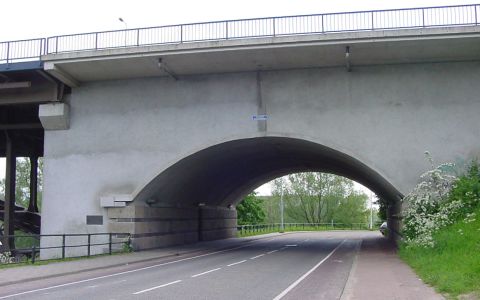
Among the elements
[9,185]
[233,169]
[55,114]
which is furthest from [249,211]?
[55,114]

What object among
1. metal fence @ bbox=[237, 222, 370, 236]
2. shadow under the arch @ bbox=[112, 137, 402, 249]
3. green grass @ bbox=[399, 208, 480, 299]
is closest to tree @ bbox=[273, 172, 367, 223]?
metal fence @ bbox=[237, 222, 370, 236]

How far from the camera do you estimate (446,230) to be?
16.5 m

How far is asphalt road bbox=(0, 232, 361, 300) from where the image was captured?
11.2 meters

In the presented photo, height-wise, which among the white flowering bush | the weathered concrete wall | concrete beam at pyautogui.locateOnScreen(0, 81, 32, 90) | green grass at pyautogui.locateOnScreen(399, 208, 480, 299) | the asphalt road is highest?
concrete beam at pyautogui.locateOnScreen(0, 81, 32, 90)

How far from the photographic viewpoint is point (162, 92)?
23.8m

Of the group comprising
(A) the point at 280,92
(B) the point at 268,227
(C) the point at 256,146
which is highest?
(A) the point at 280,92

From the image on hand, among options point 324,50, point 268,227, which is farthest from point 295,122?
point 268,227

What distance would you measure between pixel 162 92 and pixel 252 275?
450 inches

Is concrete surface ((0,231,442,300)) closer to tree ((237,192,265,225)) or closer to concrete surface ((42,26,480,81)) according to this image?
concrete surface ((42,26,480,81))

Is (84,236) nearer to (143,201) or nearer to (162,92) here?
(143,201)

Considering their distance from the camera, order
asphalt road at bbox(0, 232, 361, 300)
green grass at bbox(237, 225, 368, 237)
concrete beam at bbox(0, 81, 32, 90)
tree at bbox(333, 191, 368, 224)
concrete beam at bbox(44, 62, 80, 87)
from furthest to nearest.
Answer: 1. tree at bbox(333, 191, 368, 224)
2. green grass at bbox(237, 225, 368, 237)
3. concrete beam at bbox(0, 81, 32, 90)
4. concrete beam at bbox(44, 62, 80, 87)
5. asphalt road at bbox(0, 232, 361, 300)

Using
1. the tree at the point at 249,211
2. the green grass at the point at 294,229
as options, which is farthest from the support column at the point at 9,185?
the tree at the point at 249,211

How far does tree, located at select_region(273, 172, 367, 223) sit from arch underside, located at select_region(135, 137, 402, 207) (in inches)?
1516

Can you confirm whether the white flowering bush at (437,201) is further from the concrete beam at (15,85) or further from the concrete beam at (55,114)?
the concrete beam at (15,85)
